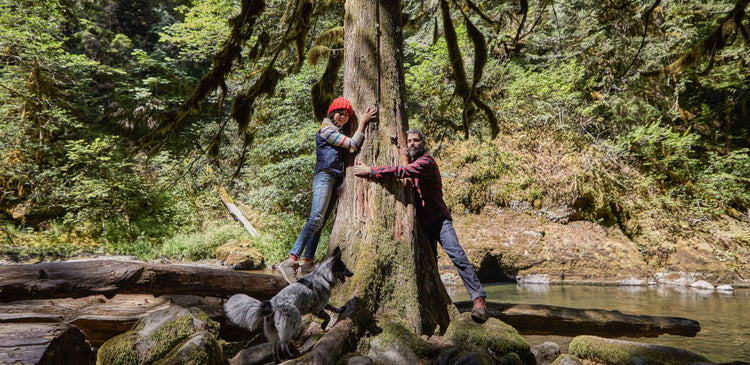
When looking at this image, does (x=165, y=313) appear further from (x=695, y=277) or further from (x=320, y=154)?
(x=695, y=277)

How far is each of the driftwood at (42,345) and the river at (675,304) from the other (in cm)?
416

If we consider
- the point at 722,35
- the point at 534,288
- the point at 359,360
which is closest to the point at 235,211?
the point at 534,288

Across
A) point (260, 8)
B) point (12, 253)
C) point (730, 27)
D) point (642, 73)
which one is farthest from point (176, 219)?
point (642, 73)

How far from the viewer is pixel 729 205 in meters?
10.9

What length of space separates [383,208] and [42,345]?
2.68 m

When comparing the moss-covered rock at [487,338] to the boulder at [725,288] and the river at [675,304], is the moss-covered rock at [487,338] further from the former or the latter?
the boulder at [725,288]

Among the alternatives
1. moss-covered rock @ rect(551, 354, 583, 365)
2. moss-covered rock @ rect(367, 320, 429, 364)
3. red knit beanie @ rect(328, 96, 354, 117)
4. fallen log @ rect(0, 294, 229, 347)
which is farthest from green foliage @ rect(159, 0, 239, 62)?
moss-covered rock @ rect(551, 354, 583, 365)

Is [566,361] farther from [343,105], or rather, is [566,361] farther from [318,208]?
[343,105]

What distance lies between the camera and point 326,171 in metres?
3.97

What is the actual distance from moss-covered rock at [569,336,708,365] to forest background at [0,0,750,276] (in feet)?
21.3

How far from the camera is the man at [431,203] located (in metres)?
3.54

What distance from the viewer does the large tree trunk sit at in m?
3.25

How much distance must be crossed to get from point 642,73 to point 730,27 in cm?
1014

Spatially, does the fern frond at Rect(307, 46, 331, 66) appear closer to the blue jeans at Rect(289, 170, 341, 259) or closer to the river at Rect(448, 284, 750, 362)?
the blue jeans at Rect(289, 170, 341, 259)
